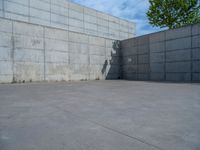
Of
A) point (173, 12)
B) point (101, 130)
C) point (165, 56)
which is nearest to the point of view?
point (101, 130)

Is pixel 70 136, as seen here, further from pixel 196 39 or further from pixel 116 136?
pixel 196 39

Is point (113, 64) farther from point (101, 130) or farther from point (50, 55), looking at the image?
point (101, 130)

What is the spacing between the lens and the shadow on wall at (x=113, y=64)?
17922 mm

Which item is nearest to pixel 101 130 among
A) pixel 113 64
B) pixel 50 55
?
pixel 50 55

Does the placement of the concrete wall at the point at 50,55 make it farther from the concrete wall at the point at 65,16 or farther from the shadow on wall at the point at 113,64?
the concrete wall at the point at 65,16

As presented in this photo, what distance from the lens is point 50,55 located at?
45.4 ft

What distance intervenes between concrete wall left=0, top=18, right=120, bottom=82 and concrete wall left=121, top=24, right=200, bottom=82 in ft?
6.38

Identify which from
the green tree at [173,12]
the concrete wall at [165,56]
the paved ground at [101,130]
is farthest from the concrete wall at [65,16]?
the paved ground at [101,130]

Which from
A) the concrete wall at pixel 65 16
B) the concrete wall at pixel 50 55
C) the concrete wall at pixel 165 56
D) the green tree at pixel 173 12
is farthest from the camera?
the green tree at pixel 173 12

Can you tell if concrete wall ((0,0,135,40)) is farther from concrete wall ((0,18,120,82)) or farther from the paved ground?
the paved ground

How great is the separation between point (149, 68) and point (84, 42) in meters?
6.54

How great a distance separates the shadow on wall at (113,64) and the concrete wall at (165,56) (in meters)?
0.55

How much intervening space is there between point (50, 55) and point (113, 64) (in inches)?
280

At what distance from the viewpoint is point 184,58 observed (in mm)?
13664
